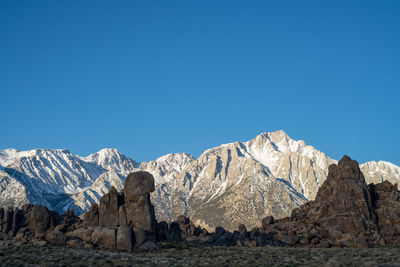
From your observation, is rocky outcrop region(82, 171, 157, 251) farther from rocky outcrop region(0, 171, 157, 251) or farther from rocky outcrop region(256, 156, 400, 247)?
rocky outcrop region(256, 156, 400, 247)

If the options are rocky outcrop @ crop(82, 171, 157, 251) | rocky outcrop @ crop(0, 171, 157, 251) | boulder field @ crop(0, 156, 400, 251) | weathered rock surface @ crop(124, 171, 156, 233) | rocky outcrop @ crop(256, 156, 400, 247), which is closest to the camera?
rocky outcrop @ crop(0, 171, 157, 251)

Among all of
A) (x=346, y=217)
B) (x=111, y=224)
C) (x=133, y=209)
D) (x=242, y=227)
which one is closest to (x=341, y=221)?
(x=346, y=217)

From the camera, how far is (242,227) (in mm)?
94688

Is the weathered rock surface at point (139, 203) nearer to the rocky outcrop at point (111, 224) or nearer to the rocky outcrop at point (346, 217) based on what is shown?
the rocky outcrop at point (111, 224)

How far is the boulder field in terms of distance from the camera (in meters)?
59.3

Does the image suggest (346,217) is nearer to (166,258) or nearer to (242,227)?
(242,227)

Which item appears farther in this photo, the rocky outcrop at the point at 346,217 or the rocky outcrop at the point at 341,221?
the rocky outcrop at the point at 346,217

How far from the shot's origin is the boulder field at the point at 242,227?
59.3m

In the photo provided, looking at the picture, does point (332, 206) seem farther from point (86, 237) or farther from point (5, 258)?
point (5, 258)

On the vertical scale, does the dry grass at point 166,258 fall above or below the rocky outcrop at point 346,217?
below

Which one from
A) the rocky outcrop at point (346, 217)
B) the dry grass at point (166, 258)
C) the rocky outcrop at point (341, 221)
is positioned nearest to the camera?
the dry grass at point (166, 258)

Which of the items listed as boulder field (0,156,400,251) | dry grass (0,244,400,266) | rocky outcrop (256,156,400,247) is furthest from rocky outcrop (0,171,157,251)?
rocky outcrop (256,156,400,247)

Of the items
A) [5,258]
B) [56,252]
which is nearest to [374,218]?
[56,252]

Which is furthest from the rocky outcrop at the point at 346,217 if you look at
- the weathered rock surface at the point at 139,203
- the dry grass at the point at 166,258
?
the weathered rock surface at the point at 139,203
